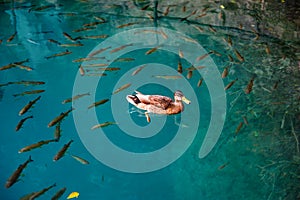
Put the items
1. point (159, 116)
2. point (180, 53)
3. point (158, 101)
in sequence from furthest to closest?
1. point (180, 53)
2. point (159, 116)
3. point (158, 101)

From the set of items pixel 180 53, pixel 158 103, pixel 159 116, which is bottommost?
pixel 159 116

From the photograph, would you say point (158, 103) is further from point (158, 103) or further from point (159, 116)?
point (159, 116)

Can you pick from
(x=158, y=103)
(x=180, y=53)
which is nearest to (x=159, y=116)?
(x=158, y=103)

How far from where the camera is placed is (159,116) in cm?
521

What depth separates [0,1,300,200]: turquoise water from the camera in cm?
466

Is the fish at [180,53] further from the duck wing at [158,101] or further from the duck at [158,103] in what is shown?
the duck wing at [158,101]

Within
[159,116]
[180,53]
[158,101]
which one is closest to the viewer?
[158,101]

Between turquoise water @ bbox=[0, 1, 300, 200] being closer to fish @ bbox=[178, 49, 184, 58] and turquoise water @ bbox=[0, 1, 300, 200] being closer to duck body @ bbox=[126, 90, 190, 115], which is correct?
fish @ bbox=[178, 49, 184, 58]

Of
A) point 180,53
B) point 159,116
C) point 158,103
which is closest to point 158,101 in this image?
point 158,103

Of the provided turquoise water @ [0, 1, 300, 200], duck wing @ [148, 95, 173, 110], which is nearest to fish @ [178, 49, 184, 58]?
turquoise water @ [0, 1, 300, 200]

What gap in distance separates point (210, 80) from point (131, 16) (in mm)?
3275

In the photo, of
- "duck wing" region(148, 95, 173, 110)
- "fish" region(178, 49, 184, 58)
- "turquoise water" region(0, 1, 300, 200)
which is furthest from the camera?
"fish" region(178, 49, 184, 58)

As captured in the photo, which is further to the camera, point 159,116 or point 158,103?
point 159,116

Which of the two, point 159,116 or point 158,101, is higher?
point 158,101
